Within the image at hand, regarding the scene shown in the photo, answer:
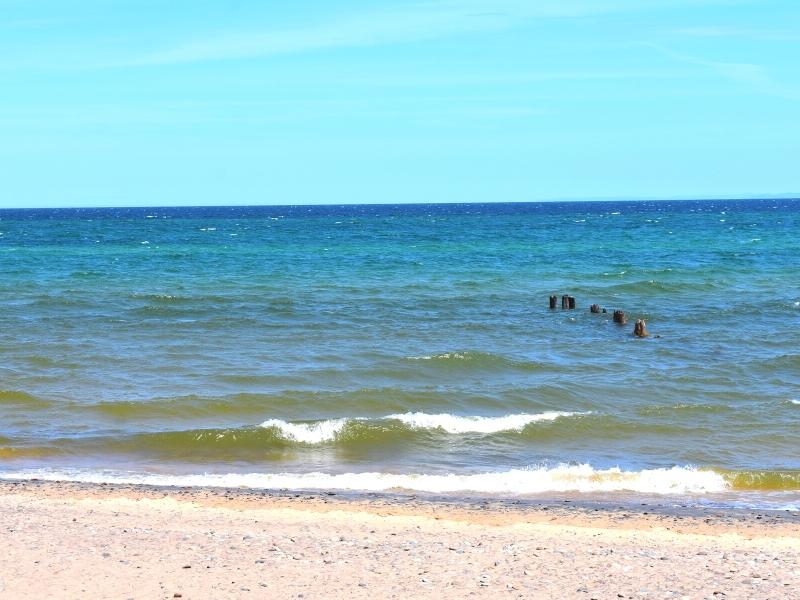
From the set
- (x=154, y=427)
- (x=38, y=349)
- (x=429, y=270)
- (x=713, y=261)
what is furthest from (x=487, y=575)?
(x=713, y=261)

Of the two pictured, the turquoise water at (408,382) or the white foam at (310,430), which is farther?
the white foam at (310,430)

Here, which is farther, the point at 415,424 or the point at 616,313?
the point at 616,313

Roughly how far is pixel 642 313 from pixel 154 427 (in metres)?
16.6

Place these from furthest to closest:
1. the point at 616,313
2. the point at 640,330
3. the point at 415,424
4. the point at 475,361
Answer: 1. the point at 616,313
2. the point at 640,330
3. the point at 475,361
4. the point at 415,424

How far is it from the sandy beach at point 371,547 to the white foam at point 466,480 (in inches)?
34.6

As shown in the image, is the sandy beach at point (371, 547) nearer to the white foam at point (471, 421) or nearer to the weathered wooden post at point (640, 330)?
the white foam at point (471, 421)

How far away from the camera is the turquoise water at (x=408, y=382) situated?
13.4m

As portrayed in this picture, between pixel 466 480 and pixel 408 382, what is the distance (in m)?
6.42

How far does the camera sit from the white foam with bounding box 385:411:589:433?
15180 mm

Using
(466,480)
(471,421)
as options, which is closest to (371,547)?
(466,480)

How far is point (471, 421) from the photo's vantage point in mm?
15484

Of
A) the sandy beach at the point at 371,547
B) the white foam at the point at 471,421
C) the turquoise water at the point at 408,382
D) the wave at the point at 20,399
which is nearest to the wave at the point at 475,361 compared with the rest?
the turquoise water at the point at 408,382

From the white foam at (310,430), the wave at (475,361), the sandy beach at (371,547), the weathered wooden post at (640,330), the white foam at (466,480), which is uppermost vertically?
the weathered wooden post at (640,330)

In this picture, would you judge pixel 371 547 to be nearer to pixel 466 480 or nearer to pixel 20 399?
pixel 466 480
